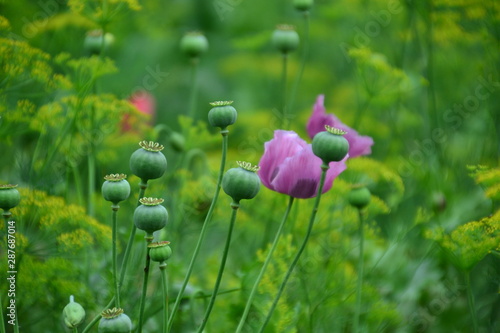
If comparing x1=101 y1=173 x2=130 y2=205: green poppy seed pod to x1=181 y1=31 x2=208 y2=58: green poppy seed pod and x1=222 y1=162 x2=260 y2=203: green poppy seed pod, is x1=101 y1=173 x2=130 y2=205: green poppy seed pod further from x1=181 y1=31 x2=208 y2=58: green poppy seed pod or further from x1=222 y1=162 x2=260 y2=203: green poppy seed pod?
x1=181 y1=31 x2=208 y2=58: green poppy seed pod

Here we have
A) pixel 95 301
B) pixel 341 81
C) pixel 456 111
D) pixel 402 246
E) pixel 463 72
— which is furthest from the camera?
pixel 341 81

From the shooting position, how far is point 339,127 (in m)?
0.85

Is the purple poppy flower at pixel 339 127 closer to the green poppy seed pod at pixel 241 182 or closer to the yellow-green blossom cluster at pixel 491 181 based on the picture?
the yellow-green blossom cluster at pixel 491 181

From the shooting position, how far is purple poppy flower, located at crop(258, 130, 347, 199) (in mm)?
705

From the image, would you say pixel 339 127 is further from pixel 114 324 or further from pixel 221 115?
pixel 114 324

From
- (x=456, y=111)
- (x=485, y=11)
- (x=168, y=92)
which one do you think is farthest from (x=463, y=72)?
(x=168, y=92)

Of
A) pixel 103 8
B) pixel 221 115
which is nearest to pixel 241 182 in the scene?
pixel 221 115

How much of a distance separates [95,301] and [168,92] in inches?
44.6

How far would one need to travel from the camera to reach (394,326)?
106cm

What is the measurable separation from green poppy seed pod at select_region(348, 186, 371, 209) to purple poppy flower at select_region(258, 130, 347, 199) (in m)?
0.10

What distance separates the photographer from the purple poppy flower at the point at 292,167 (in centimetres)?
70

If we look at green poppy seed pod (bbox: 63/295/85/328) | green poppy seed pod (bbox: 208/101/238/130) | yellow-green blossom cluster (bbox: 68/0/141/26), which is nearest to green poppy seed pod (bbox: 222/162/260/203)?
green poppy seed pod (bbox: 208/101/238/130)

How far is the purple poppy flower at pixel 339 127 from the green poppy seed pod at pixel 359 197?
0.07 m

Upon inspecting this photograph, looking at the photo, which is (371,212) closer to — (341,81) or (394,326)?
(394,326)
